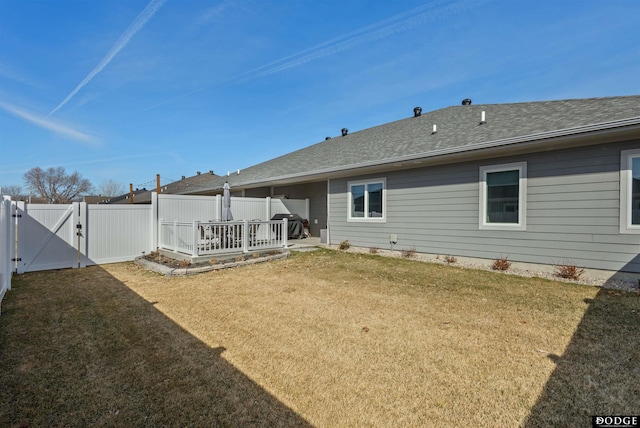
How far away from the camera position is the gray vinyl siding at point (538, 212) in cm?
547

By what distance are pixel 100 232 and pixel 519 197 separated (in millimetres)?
10877

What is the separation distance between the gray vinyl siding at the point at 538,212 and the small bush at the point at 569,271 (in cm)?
13

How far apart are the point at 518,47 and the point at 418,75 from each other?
12.2ft

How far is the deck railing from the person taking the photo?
7465mm

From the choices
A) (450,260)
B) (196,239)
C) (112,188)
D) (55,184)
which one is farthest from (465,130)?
(112,188)

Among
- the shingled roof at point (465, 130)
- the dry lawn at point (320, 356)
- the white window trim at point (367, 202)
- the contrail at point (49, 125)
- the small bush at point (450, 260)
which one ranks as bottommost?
the dry lawn at point (320, 356)

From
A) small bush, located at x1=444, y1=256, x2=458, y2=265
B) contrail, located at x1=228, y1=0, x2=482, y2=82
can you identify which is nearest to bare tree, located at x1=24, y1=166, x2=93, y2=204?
contrail, located at x1=228, y1=0, x2=482, y2=82

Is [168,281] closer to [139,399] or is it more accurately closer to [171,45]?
[139,399]

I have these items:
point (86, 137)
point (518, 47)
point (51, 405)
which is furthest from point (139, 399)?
point (86, 137)

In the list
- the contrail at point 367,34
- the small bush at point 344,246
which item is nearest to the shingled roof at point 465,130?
the small bush at point 344,246

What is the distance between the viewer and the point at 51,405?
7.10 feet

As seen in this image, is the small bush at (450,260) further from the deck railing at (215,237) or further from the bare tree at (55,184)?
the bare tree at (55,184)

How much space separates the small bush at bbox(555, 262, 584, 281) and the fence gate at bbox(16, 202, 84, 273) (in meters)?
11.5

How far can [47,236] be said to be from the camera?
738 centimetres
